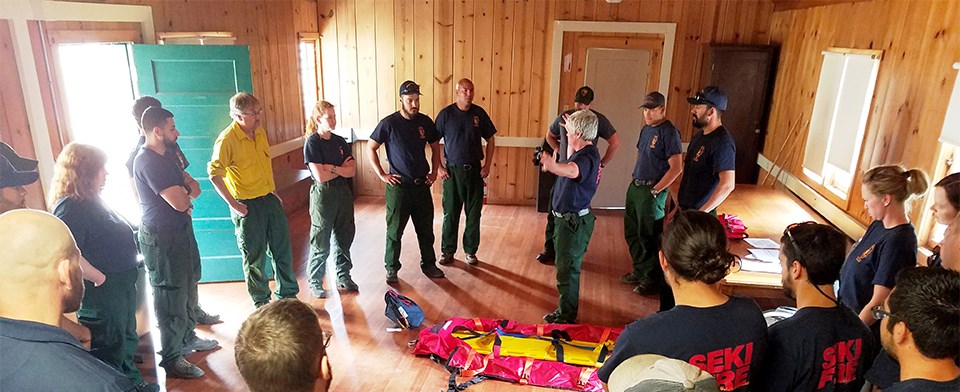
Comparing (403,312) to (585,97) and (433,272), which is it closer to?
(433,272)

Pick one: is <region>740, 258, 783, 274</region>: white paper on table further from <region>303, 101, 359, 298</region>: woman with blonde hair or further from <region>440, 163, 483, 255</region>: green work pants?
<region>303, 101, 359, 298</region>: woman with blonde hair

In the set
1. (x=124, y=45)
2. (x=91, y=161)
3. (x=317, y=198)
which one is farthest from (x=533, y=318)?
(x=124, y=45)

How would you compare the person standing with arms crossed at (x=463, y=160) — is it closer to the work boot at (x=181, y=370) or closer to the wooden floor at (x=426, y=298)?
the wooden floor at (x=426, y=298)

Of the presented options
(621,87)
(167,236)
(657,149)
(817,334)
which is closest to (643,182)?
(657,149)

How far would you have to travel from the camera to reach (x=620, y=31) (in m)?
5.91

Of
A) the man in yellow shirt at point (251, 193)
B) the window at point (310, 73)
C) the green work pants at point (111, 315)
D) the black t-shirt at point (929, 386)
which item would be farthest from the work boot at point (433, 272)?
the black t-shirt at point (929, 386)

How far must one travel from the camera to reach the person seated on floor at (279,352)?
122 centimetres

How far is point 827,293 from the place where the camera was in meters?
1.62

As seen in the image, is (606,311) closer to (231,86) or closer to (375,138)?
(375,138)

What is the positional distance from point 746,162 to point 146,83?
5.49 m

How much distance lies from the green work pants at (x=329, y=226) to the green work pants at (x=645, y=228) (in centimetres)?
221

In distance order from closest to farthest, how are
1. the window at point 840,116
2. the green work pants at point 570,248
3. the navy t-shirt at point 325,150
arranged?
the green work pants at point 570,248, the window at point 840,116, the navy t-shirt at point 325,150

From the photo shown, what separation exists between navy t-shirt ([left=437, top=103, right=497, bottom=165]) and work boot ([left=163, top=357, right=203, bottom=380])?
2.48m

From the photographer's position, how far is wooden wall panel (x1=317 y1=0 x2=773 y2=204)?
231 inches
